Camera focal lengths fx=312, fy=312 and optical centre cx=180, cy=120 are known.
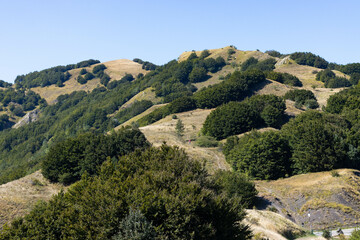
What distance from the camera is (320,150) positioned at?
55344 millimetres

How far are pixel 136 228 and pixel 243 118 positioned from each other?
216 feet

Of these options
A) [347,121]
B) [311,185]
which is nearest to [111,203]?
[311,185]

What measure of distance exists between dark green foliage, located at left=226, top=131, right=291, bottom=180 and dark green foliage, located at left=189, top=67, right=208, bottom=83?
98.9 metres

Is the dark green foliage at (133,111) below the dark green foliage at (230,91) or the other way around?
below

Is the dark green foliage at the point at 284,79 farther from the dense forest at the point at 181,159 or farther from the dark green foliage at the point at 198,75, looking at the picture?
the dark green foliage at the point at 198,75

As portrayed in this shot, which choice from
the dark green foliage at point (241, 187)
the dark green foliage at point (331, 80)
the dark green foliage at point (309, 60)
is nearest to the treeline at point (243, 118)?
the dark green foliage at point (241, 187)

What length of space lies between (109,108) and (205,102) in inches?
2686

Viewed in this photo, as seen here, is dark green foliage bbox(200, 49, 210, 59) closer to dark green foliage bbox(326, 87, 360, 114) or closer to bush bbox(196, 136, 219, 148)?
dark green foliage bbox(326, 87, 360, 114)

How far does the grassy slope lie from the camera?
144ft

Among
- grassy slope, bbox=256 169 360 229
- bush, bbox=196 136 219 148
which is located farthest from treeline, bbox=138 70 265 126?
grassy slope, bbox=256 169 360 229

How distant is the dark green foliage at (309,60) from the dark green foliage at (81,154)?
12828 centimetres

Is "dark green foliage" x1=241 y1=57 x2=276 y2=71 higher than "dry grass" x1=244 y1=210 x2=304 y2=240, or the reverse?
"dark green foliage" x1=241 y1=57 x2=276 y2=71

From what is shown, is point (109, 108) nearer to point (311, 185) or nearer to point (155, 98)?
point (155, 98)

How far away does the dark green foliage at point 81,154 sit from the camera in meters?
53.6
